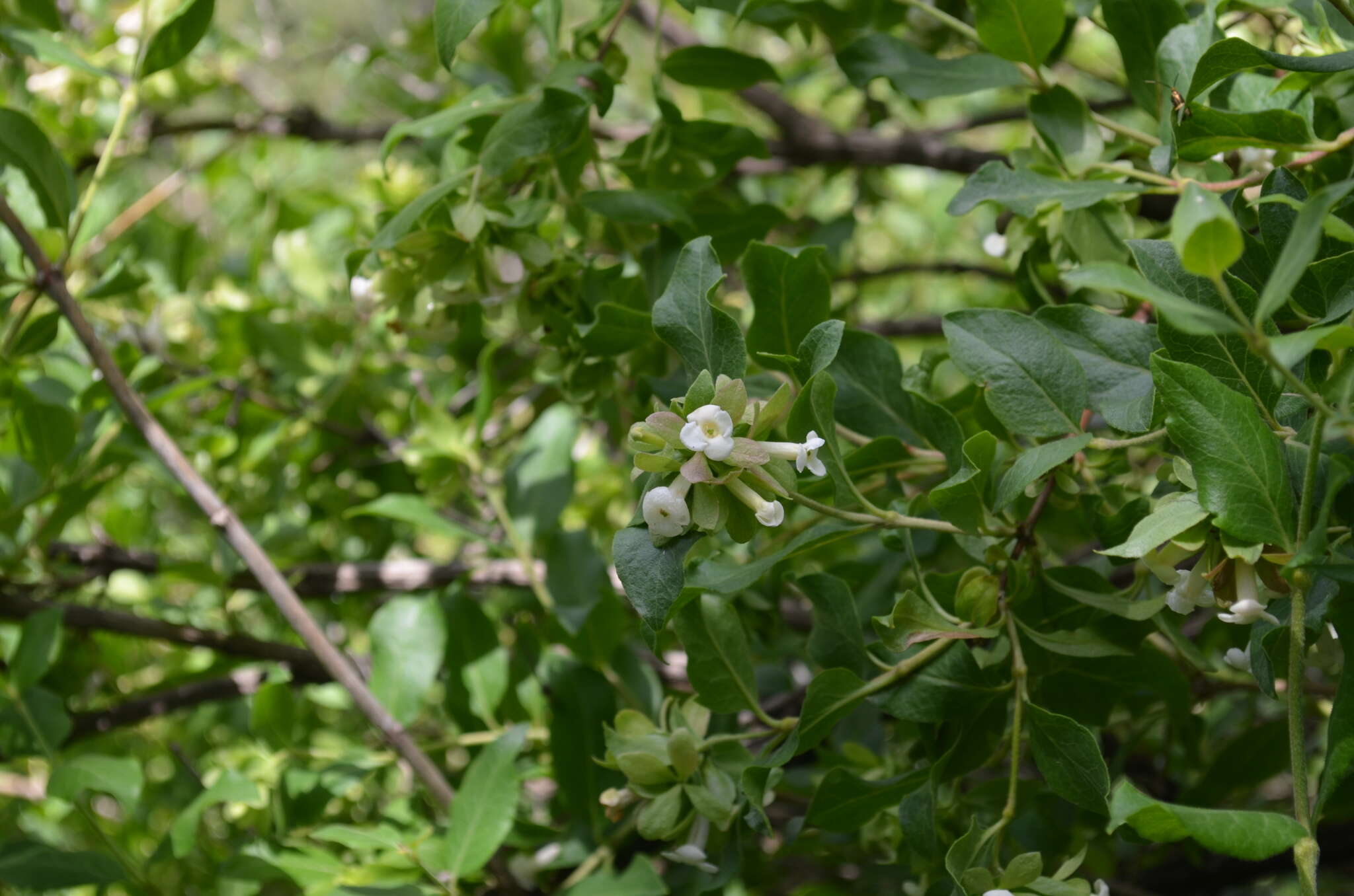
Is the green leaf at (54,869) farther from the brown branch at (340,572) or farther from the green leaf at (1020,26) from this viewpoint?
the green leaf at (1020,26)

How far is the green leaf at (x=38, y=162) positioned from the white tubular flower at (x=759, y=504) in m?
0.59

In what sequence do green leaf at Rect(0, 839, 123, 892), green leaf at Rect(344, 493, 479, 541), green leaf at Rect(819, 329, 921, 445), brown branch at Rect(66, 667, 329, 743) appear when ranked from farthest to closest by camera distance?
1. brown branch at Rect(66, 667, 329, 743)
2. green leaf at Rect(344, 493, 479, 541)
3. green leaf at Rect(0, 839, 123, 892)
4. green leaf at Rect(819, 329, 921, 445)

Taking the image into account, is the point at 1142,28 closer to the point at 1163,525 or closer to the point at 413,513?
the point at 1163,525

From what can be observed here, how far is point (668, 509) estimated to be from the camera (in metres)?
0.46

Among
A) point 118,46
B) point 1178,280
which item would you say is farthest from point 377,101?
point 1178,280

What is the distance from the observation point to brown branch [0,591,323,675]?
0.96 meters

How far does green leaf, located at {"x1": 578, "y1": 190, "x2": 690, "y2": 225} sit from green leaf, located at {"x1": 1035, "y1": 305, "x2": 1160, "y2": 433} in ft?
0.80

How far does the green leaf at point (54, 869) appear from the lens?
0.78 meters

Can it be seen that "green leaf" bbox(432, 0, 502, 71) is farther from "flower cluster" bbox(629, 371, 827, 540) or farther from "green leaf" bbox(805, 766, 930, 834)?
"green leaf" bbox(805, 766, 930, 834)

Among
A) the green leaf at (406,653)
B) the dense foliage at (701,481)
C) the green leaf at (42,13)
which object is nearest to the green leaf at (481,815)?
the dense foliage at (701,481)

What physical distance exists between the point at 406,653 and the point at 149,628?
0.26 meters

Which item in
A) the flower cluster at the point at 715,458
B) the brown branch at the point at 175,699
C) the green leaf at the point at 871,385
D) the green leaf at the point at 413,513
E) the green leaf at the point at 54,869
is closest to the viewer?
the flower cluster at the point at 715,458

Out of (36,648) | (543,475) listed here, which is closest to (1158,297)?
(543,475)

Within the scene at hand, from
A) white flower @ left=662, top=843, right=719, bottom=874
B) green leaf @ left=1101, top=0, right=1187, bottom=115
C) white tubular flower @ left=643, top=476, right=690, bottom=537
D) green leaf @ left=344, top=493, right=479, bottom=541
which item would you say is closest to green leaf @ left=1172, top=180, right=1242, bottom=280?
white tubular flower @ left=643, top=476, right=690, bottom=537
